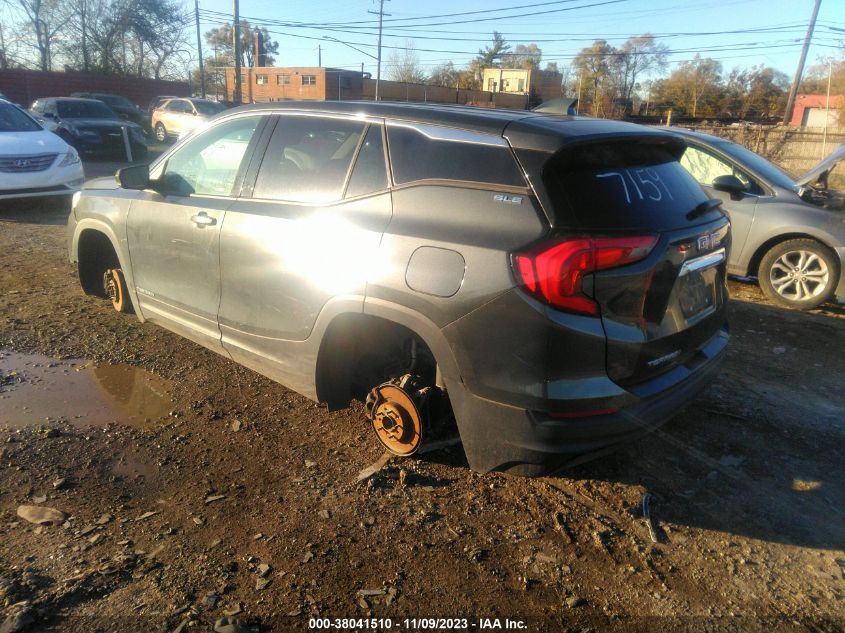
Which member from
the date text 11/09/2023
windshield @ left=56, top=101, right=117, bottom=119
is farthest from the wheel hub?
windshield @ left=56, top=101, right=117, bottom=119

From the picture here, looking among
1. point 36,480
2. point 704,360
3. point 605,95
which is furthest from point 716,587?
point 605,95

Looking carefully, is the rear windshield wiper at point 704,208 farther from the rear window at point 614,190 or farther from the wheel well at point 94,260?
→ the wheel well at point 94,260

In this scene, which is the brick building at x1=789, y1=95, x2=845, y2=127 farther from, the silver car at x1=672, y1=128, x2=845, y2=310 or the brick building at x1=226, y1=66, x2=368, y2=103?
the silver car at x1=672, y1=128, x2=845, y2=310

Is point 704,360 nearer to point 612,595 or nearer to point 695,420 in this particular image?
point 695,420

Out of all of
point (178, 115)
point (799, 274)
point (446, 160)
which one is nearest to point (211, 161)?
point (446, 160)

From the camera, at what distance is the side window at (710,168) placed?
268 inches

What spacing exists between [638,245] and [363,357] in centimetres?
165

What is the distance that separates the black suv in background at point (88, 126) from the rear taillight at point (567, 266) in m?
18.1

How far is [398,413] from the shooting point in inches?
127

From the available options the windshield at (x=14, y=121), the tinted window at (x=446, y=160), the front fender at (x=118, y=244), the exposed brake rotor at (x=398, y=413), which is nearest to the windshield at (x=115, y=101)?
the windshield at (x=14, y=121)

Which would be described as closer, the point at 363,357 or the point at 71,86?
the point at 363,357

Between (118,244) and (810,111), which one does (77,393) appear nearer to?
(118,244)

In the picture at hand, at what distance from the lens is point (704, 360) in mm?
3189

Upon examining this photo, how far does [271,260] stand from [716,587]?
8.73 feet
